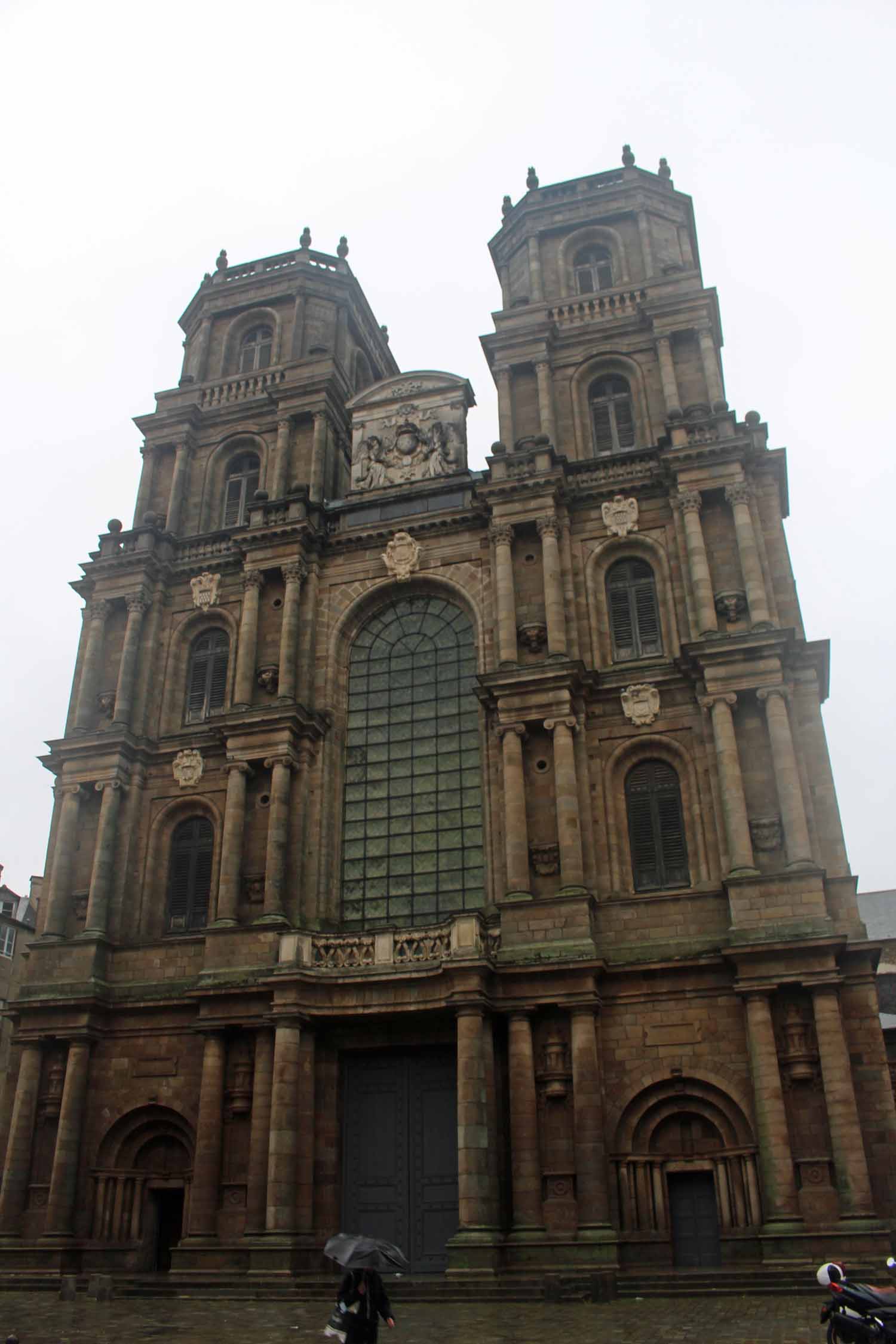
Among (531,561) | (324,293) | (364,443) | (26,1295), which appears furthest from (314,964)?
(324,293)

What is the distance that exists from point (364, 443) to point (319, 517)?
3214mm

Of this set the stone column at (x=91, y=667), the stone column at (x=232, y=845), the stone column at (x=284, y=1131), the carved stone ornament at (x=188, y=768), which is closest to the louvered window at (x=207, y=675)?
the carved stone ornament at (x=188, y=768)

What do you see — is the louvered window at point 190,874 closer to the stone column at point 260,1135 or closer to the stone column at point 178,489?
the stone column at point 260,1135

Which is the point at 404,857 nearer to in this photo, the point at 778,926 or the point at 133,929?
the point at 133,929

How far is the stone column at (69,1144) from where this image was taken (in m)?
27.3

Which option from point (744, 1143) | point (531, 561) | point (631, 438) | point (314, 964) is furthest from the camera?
point (631, 438)

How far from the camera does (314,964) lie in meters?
27.1

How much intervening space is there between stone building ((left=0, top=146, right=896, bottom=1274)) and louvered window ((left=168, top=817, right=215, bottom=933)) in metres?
0.11

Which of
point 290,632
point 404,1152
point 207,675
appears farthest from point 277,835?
point 404,1152

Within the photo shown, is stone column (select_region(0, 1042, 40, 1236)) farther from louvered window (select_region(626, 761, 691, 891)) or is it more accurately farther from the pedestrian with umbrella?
the pedestrian with umbrella

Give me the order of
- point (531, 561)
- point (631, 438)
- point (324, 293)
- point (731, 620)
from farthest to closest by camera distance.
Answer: point (324, 293), point (631, 438), point (531, 561), point (731, 620)

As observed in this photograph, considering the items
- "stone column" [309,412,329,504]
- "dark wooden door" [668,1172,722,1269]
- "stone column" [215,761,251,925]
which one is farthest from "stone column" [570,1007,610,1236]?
"stone column" [309,412,329,504]

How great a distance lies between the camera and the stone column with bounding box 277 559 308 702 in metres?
32.0

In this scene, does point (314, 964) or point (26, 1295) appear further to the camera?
point (314, 964)
